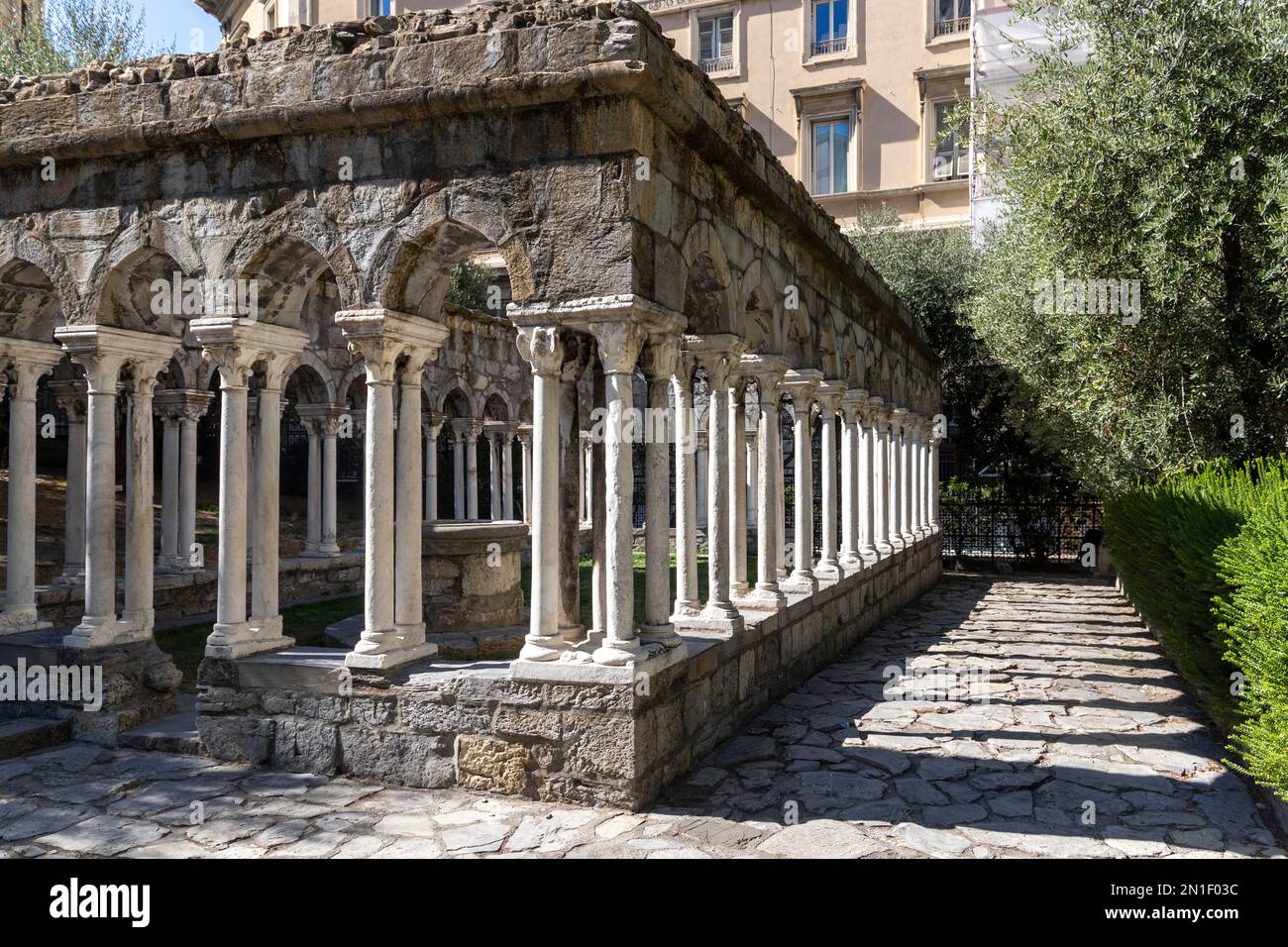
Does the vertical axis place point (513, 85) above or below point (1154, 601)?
above

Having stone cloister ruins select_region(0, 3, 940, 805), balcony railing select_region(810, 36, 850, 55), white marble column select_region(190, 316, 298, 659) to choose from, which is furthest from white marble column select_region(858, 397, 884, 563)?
balcony railing select_region(810, 36, 850, 55)

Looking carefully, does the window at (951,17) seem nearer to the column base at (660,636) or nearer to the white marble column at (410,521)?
the white marble column at (410,521)

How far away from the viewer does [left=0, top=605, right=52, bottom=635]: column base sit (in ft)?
21.4

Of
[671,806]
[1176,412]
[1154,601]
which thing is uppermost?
[1176,412]

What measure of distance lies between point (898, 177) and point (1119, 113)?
53.1ft

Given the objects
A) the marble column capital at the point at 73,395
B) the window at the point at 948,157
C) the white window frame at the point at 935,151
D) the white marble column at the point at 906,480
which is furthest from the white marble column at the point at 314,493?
the window at the point at 948,157

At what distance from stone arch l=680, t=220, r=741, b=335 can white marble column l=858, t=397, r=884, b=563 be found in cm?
449

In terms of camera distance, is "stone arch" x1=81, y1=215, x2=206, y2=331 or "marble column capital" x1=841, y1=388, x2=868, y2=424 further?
"marble column capital" x1=841, y1=388, x2=868, y2=424

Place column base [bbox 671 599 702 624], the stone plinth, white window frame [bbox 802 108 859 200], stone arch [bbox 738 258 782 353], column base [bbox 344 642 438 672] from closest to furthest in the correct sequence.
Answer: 1. column base [bbox 344 642 438 672]
2. column base [bbox 671 599 702 624]
3. stone arch [bbox 738 258 782 353]
4. the stone plinth
5. white window frame [bbox 802 108 859 200]

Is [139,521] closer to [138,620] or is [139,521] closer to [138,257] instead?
[138,620]

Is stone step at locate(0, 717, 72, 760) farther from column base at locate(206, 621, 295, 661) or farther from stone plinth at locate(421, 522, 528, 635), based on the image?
stone plinth at locate(421, 522, 528, 635)

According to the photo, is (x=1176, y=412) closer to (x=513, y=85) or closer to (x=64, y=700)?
(x=513, y=85)
